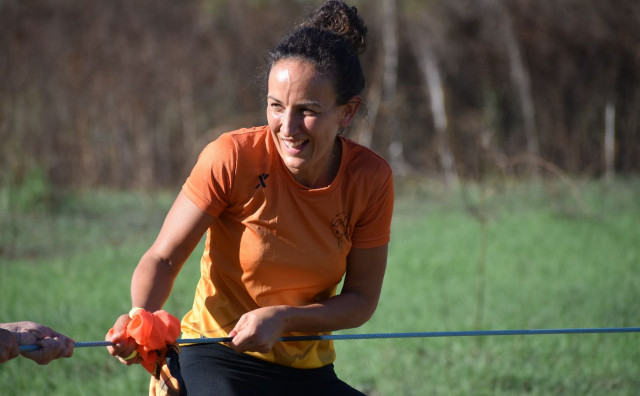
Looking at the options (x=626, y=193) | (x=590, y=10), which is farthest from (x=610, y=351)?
A: (x=590, y=10)

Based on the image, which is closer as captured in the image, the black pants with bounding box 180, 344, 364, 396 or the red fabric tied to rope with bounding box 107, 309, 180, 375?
the red fabric tied to rope with bounding box 107, 309, 180, 375

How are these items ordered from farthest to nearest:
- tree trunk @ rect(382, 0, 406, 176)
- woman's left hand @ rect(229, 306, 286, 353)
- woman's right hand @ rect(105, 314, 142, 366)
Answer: tree trunk @ rect(382, 0, 406, 176), woman's left hand @ rect(229, 306, 286, 353), woman's right hand @ rect(105, 314, 142, 366)

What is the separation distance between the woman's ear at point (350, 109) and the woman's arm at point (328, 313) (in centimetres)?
46

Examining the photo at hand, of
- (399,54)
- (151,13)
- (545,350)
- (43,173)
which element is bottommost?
(545,350)

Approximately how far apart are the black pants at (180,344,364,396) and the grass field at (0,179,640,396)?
1742 millimetres

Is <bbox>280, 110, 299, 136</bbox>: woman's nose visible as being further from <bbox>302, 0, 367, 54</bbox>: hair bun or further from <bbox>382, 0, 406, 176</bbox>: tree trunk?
<bbox>382, 0, 406, 176</bbox>: tree trunk

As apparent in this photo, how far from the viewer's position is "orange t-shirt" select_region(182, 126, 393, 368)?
8.01ft

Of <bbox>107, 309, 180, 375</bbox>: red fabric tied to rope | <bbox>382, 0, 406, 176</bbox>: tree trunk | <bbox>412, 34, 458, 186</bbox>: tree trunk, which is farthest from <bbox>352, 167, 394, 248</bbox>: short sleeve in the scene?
<bbox>412, 34, 458, 186</bbox>: tree trunk

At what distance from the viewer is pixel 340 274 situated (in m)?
2.60

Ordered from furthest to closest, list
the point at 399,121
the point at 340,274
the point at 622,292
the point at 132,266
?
the point at 399,121
the point at 132,266
the point at 622,292
the point at 340,274

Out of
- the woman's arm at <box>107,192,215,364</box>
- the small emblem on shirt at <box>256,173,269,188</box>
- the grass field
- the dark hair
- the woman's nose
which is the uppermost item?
the dark hair

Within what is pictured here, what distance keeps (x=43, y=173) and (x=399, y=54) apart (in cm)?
744

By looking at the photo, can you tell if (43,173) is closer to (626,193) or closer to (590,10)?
(626,193)

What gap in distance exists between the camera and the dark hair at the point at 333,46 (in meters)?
2.41
